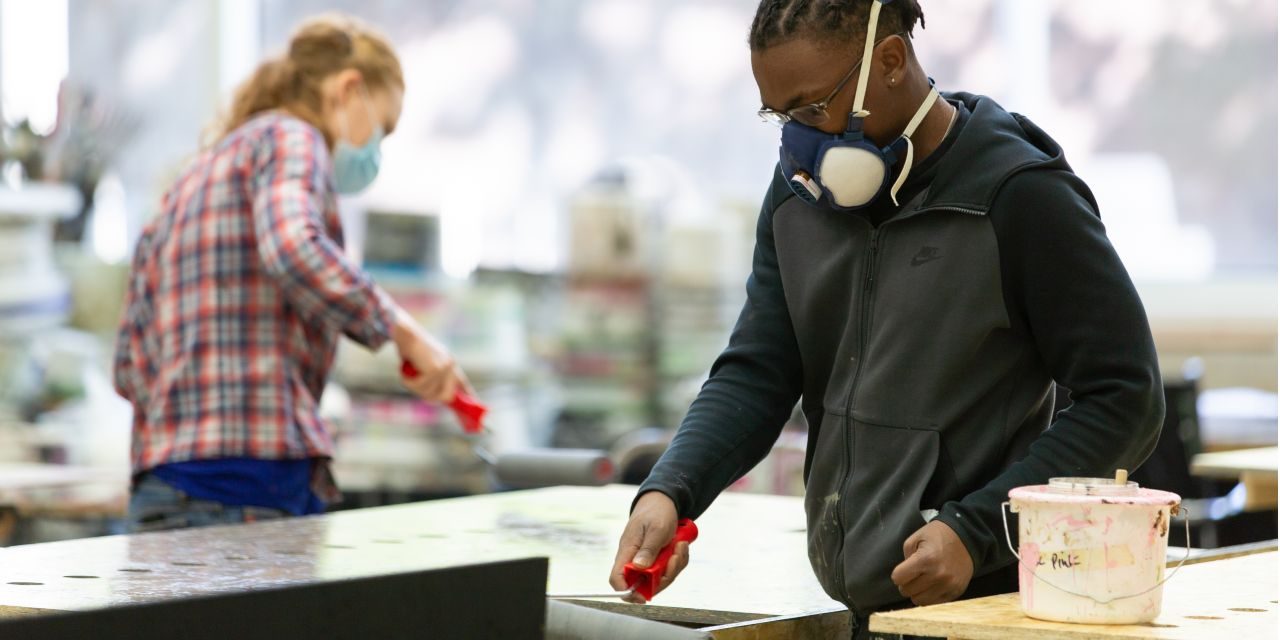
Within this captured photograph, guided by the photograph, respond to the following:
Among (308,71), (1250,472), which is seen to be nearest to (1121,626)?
(308,71)

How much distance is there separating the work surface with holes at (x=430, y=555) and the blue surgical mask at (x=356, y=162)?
1.96 ft

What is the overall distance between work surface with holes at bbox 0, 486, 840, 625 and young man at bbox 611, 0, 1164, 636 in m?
0.15

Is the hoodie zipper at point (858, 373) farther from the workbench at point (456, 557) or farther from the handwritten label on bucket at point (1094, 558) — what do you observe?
the handwritten label on bucket at point (1094, 558)

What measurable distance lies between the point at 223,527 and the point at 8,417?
3.09 meters

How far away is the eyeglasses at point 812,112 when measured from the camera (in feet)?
4.65

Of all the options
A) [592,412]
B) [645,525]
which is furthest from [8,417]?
[645,525]

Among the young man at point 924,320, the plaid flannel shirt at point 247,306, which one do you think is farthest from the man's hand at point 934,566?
the plaid flannel shirt at point 247,306

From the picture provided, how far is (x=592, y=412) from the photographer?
5035 millimetres

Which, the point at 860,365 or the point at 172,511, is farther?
the point at 172,511

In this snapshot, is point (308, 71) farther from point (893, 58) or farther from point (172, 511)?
point (893, 58)

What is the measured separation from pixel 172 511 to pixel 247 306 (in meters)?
0.32

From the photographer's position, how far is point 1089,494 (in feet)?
4.06

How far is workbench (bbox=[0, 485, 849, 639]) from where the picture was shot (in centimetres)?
151

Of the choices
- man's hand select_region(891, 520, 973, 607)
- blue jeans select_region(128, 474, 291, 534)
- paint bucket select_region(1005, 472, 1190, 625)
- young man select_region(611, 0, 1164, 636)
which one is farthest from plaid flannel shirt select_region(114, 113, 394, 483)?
paint bucket select_region(1005, 472, 1190, 625)
